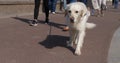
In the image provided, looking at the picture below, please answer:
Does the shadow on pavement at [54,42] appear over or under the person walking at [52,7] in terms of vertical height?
under

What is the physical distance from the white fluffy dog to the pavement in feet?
0.75

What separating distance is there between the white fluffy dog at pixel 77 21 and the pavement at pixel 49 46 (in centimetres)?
23

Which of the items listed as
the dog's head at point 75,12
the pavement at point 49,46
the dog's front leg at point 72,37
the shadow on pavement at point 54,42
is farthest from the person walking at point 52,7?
the dog's head at point 75,12

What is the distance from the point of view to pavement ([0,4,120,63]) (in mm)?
7086

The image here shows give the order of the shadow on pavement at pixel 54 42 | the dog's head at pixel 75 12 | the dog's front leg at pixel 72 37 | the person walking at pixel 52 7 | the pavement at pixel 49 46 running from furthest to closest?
the person walking at pixel 52 7, the shadow on pavement at pixel 54 42, the dog's front leg at pixel 72 37, the pavement at pixel 49 46, the dog's head at pixel 75 12

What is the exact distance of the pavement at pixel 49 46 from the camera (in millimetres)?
7086

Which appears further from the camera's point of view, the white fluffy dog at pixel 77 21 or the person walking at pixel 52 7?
the person walking at pixel 52 7

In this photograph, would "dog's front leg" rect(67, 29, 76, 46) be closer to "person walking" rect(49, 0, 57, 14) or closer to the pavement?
the pavement

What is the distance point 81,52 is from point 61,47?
24.5 inches

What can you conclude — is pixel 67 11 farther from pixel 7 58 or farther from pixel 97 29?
pixel 97 29

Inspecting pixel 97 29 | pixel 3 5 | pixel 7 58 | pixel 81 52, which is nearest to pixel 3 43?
pixel 7 58

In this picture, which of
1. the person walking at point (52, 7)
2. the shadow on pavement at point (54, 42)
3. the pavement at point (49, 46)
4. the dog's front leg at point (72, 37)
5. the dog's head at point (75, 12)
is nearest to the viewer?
the dog's head at point (75, 12)

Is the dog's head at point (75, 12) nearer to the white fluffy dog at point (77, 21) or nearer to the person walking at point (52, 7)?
the white fluffy dog at point (77, 21)

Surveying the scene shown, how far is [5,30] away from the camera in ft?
32.8
